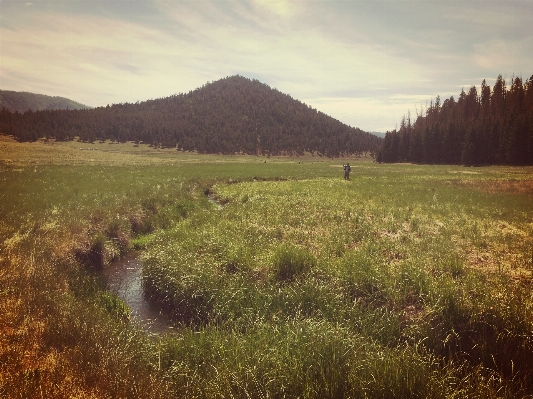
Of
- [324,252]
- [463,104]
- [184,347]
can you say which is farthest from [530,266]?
[463,104]

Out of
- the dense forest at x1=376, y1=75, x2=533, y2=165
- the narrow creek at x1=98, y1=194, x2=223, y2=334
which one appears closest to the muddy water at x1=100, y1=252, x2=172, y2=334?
the narrow creek at x1=98, y1=194, x2=223, y2=334

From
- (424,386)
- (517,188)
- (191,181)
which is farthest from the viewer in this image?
(191,181)

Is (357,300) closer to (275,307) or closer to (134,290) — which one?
(275,307)

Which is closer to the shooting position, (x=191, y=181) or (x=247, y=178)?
(x=191, y=181)

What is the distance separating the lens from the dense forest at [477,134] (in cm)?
6425

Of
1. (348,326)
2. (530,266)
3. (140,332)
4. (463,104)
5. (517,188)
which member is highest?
(463,104)

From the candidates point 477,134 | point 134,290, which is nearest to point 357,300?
point 134,290

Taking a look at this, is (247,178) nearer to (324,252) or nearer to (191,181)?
(191,181)

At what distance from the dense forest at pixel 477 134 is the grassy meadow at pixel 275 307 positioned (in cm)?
6108

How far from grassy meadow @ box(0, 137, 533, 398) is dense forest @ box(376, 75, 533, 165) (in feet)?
200

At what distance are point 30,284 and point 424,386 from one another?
10521mm

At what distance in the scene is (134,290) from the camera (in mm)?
11820

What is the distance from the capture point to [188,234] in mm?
15820

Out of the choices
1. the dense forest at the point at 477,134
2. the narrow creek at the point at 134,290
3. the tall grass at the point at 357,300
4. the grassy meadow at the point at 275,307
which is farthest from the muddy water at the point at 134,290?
the dense forest at the point at 477,134
